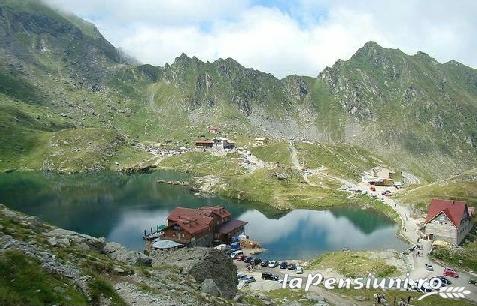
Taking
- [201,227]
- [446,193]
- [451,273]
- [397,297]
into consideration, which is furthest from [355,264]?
[446,193]

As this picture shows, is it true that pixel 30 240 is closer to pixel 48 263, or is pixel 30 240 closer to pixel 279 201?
pixel 48 263

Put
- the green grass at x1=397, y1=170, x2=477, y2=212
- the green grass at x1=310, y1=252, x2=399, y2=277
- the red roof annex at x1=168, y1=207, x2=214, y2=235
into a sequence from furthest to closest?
the green grass at x1=397, y1=170, x2=477, y2=212
the red roof annex at x1=168, y1=207, x2=214, y2=235
the green grass at x1=310, y1=252, x2=399, y2=277

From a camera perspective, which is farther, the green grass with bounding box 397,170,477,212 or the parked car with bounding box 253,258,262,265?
the green grass with bounding box 397,170,477,212

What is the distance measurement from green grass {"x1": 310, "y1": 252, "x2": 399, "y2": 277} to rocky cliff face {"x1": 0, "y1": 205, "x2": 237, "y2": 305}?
1714 inches

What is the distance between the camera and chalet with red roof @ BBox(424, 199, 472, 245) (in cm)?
11456

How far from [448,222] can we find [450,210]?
4503 millimetres

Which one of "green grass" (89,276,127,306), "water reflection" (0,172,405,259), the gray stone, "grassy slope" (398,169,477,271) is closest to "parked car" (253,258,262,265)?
"water reflection" (0,172,405,259)

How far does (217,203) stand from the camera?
604ft

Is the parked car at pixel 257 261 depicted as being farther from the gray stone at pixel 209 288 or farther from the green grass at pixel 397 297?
the gray stone at pixel 209 288

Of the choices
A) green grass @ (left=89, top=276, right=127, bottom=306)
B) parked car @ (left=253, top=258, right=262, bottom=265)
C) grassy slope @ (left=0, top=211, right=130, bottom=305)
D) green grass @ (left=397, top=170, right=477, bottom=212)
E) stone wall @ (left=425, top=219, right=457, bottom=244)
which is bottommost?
parked car @ (left=253, top=258, right=262, bottom=265)

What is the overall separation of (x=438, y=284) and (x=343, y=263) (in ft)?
64.5

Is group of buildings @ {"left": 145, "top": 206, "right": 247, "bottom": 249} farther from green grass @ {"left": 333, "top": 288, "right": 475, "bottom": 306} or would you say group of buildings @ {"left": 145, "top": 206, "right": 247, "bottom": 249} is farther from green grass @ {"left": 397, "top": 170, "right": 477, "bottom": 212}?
green grass @ {"left": 397, "top": 170, "right": 477, "bottom": 212}

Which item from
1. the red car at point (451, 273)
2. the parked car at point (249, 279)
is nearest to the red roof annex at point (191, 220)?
the parked car at point (249, 279)

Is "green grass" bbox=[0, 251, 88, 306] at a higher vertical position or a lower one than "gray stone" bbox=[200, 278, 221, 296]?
higher
